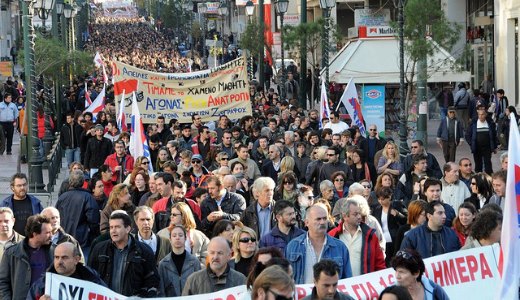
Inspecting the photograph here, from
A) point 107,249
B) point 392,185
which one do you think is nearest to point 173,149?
point 392,185

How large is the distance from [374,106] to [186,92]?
589 cm

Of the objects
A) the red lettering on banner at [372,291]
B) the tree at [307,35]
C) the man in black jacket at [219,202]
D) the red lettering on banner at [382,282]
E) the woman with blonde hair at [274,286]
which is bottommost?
the red lettering on banner at [372,291]

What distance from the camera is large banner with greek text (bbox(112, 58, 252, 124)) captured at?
2598cm

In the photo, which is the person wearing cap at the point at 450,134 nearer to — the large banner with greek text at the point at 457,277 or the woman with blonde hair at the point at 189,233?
the woman with blonde hair at the point at 189,233

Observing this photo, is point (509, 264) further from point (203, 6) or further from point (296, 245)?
point (203, 6)

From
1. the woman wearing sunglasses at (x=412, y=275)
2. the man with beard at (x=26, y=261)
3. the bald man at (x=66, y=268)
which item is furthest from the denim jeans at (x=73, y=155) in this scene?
the woman wearing sunglasses at (x=412, y=275)

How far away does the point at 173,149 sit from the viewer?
A: 1955 centimetres

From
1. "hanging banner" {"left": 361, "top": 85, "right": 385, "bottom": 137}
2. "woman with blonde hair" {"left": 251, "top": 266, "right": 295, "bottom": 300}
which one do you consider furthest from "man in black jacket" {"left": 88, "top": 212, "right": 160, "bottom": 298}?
"hanging banner" {"left": 361, "top": 85, "right": 385, "bottom": 137}

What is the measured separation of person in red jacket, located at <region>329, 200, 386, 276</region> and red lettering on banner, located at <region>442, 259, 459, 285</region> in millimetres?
616

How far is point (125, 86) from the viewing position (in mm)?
26031

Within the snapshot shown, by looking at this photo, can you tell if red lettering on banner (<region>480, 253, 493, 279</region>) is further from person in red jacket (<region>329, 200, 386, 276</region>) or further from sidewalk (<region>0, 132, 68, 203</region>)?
sidewalk (<region>0, 132, 68, 203</region>)

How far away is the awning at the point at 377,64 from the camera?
31.3 m

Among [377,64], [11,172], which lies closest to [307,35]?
[377,64]

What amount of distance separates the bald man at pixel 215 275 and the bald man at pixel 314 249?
2.86 feet
